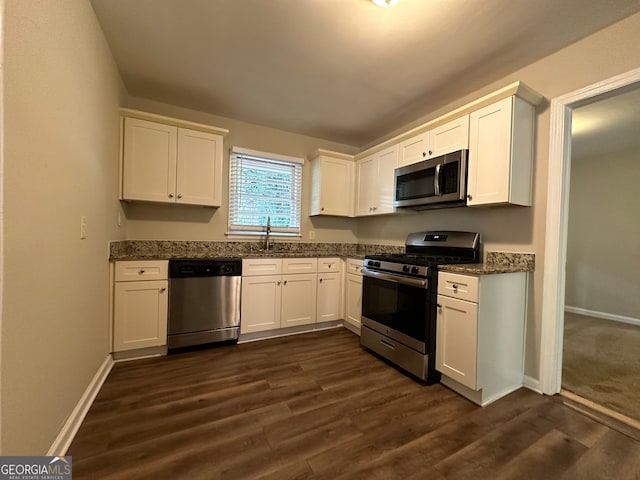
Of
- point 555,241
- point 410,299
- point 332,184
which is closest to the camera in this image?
point 555,241

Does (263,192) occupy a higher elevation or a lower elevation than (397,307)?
higher

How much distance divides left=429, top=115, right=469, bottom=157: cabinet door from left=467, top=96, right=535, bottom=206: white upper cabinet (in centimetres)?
7

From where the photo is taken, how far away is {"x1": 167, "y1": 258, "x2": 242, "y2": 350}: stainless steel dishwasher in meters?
2.47

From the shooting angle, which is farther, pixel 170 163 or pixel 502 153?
pixel 170 163

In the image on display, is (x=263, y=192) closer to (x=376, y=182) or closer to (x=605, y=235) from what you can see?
(x=376, y=182)

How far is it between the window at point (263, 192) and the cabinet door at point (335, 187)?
13.8 inches

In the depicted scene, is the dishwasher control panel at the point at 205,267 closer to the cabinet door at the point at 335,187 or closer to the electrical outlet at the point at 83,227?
the electrical outlet at the point at 83,227

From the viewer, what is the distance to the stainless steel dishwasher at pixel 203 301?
8.12ft

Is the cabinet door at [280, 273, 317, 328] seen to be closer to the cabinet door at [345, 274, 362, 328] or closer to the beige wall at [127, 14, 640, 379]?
the cabinet door at [345, 274, 362, 328]

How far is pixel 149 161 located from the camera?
2578mm

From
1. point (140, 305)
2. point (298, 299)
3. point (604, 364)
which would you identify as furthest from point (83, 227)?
point (604, 364)

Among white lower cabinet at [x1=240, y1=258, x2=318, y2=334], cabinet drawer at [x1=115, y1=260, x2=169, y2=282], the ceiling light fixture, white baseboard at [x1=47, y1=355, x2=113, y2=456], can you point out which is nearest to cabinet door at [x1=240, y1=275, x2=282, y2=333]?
white lower cabinet at [x1=240, y1=258, x2=318, y2=334]

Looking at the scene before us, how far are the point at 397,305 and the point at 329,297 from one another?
110 centimetres

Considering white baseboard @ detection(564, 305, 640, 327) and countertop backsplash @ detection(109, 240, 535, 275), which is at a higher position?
countertop backsplash @ detection(109, 240, 535, 275)
